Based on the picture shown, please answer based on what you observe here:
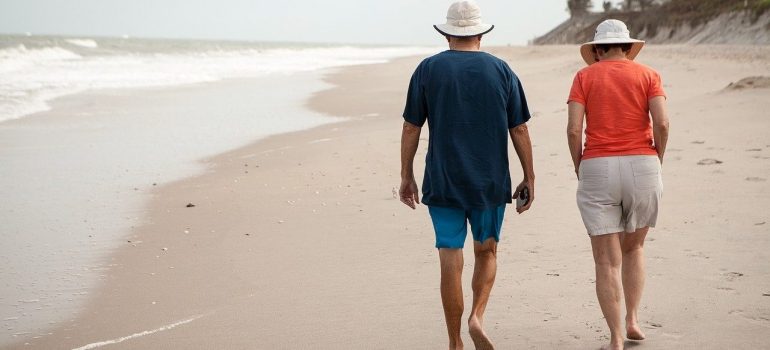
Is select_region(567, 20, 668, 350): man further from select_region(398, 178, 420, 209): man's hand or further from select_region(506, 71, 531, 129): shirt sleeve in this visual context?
select_region(398, 178, 420, 209): man's hand

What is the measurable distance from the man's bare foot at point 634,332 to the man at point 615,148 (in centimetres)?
17

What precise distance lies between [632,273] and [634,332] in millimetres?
282

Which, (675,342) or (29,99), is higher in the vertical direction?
(675,342)

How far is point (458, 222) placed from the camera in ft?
12.3

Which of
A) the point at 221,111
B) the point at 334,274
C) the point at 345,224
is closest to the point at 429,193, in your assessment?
the point at 334,274

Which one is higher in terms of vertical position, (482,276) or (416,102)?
(416,102)

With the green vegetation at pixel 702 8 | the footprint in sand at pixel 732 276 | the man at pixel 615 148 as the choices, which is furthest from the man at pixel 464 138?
the green vegetation at pixel 702 8

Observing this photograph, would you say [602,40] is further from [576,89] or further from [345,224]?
[345,224]

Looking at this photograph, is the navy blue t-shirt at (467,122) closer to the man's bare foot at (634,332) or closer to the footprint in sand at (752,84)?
the man's bare foot at (634,332)

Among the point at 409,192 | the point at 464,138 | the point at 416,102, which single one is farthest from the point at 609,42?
the point at 409,192

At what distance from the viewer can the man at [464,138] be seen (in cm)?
363

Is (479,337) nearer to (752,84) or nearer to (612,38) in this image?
(612,38)

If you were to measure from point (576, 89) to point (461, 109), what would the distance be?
0.56 m

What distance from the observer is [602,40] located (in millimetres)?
3738
